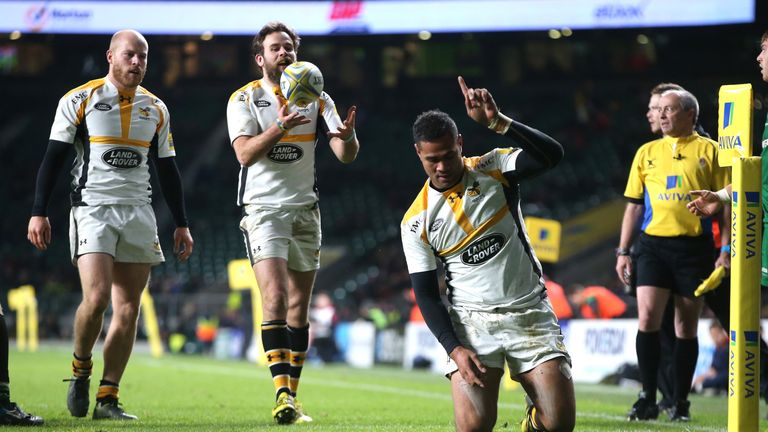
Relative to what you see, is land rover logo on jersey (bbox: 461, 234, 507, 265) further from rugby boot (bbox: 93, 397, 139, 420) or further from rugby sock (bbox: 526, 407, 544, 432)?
rugby boot (bbox: 93, 397, 139, 420)

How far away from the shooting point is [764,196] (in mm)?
5488

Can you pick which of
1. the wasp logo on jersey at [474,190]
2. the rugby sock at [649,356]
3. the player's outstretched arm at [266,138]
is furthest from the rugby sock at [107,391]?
the rugby sock at [649,356]

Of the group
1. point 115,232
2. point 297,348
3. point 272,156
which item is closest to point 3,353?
point 115,232

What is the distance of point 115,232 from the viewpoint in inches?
273

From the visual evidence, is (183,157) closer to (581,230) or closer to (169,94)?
(169,94)

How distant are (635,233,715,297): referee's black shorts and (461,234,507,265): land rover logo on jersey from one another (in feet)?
9.30

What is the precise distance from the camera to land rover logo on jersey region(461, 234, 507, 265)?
5047 mm

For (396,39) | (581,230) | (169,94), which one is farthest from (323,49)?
(581,230)

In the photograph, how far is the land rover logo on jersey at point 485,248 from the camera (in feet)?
16.6

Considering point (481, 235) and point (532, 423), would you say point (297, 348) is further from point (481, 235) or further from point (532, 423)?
point (481, 235)

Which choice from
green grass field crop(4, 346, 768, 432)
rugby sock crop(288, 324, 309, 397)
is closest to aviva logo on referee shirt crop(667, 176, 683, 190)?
A: green grass field crop(4, 346, 768, 432)

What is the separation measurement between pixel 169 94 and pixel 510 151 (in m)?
33.2

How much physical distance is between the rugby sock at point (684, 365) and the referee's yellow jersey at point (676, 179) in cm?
80

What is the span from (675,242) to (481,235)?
2.96 m
